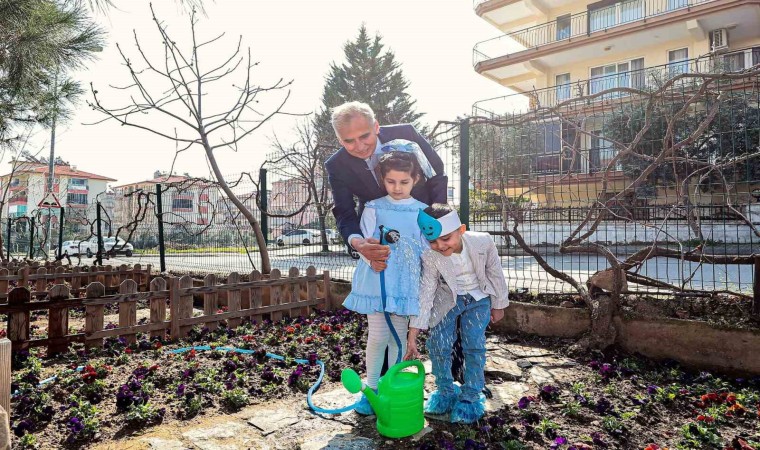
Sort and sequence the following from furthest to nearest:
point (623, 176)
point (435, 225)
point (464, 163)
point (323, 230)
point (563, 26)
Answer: point (563, 26)
point (323, 230)
point (623, 176)
point (464, 163)
point (435, 225)

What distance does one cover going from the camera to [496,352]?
3.87 metres

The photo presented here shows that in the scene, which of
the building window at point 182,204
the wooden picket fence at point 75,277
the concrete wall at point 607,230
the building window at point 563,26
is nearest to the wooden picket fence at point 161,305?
the concrete wall at point 607,230

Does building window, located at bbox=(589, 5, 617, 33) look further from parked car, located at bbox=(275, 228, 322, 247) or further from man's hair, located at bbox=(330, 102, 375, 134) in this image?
man's hair, located at bbox=(330, 102, 375, 134)

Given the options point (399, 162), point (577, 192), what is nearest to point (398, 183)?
point (399, 162)

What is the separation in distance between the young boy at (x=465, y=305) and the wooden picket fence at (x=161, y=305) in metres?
2.95

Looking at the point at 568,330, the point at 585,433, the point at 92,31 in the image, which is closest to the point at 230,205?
the point at 92,31

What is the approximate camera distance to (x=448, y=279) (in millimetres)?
2375

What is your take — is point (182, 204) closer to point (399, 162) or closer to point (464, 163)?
point (464, 163)

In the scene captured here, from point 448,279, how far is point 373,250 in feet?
1.40

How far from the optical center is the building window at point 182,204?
9238 millimetres

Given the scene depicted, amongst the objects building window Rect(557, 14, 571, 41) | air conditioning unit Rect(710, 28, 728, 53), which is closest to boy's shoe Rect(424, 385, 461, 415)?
air conditioning unit Rect(710, 28, 728, 53)

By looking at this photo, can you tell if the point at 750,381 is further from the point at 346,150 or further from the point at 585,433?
the point at 346,150

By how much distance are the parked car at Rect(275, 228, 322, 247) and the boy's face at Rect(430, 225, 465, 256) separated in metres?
5.83

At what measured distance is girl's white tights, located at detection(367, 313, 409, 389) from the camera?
8.36 ft
